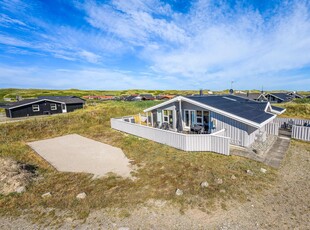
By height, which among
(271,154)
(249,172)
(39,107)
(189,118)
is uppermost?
(39,107)

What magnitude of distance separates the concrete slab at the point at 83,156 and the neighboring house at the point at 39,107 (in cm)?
1682

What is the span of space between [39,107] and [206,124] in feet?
96.2

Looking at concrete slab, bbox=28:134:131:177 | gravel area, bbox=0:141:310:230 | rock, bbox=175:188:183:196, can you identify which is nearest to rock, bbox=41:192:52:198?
gravel area, bbox=0:141:310:230

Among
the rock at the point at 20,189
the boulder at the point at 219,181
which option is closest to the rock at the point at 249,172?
the boulder at the point at 219,181

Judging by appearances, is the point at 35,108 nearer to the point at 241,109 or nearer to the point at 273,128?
the point at 241,109

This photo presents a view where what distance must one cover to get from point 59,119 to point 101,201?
16990mm

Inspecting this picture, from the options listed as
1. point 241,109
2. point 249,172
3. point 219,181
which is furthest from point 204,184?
point 241,109

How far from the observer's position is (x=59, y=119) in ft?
65.5

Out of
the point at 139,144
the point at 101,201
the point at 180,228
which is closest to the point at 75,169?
the point at 101,201

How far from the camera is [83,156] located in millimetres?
10984

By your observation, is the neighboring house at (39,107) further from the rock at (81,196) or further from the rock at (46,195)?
the rock at (81,196)

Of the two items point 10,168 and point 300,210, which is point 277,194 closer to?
point 300,210

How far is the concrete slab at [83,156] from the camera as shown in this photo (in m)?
8.99

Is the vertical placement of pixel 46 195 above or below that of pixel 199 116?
below
